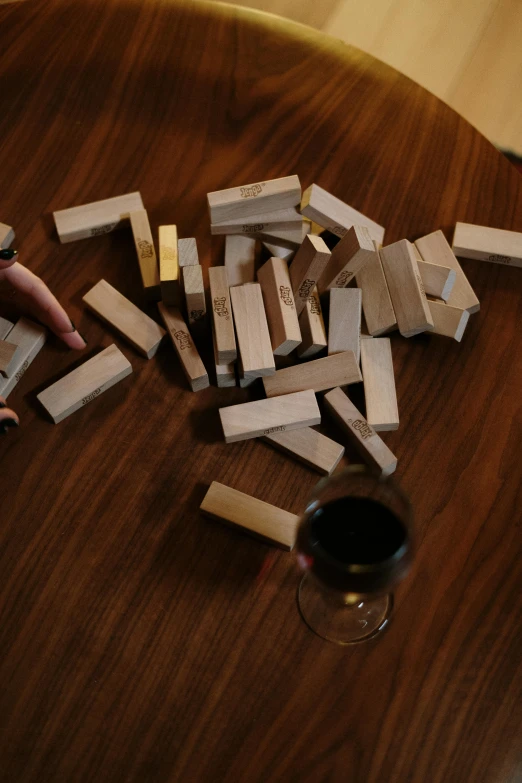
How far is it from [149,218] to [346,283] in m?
0.32

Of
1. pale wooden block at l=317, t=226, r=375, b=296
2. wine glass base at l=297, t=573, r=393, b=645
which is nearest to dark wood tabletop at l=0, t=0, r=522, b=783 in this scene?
wine glass base at l=297, t=573, r=393, b=645

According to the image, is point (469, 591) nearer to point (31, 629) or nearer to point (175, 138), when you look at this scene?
point (31, 629)

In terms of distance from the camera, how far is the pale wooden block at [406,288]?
0.93 metres

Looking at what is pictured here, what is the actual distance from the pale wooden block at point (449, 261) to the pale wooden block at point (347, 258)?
123 mm

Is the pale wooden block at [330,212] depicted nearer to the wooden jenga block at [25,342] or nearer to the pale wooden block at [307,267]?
the pale wooden block at [307,267]

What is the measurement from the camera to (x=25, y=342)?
92cm

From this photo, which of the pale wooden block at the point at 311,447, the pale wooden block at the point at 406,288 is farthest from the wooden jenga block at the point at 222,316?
the pale wooden block at the point at 406,288

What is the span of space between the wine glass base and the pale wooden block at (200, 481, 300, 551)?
60mm

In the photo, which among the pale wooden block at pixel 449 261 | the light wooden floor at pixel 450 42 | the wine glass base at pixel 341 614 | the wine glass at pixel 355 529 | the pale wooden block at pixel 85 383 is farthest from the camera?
the light wooden floor at pixel 450 42

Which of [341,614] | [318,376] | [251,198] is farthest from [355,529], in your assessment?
[251,198]

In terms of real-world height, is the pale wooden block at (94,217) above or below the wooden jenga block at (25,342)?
above

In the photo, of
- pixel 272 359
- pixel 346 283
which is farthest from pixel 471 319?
pixel 272 359

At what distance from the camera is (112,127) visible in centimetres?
106

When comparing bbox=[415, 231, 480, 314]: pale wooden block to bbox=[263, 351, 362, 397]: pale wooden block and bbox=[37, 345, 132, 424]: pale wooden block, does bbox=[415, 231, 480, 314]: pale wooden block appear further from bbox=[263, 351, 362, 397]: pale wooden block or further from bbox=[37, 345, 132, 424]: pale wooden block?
bbox=[37, 345, 132, 424]: pale wooden block
